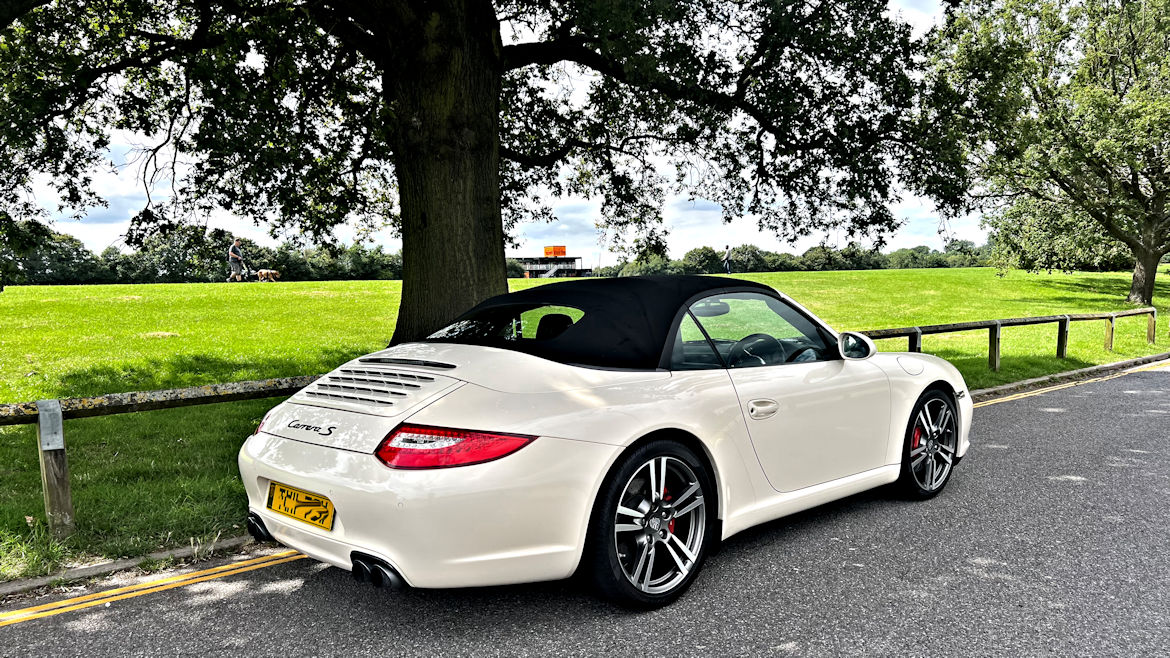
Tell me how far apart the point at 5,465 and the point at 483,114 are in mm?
5514

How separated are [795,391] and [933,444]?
5.21 feet

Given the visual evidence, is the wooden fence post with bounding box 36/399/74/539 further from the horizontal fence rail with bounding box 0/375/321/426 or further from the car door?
the car door

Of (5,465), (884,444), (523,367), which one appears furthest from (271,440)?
(5,465)

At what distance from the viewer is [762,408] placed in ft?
12.1

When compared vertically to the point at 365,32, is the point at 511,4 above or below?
above

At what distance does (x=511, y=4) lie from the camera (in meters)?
11.6

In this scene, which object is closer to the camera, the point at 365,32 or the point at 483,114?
the point at 483,114

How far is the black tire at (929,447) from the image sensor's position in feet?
15.4

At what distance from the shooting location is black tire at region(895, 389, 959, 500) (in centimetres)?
469

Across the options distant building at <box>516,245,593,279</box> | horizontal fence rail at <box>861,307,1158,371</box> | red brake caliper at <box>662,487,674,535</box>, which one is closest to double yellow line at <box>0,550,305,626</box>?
red brake caliper at <box>662,487,674,535</box>

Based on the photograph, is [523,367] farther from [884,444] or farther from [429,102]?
[429,102]

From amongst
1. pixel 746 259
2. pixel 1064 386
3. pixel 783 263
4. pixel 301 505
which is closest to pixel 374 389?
pixel 301 505

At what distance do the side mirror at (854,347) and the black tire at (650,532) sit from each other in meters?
1.36

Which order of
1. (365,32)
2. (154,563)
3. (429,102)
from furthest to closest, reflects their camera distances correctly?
(365,32)
(429,102)
(154,563)
